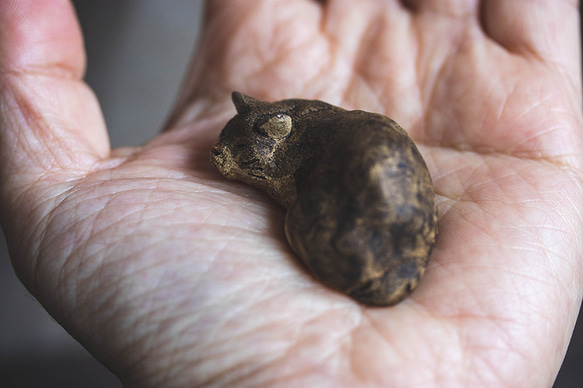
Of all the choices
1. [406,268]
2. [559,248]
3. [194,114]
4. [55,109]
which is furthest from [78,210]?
[559,248]

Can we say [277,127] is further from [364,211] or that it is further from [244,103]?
[364,211]

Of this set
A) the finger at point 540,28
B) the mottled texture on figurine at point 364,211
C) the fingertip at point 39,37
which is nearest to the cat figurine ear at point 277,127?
the mottled texture on figurine at point 364,211

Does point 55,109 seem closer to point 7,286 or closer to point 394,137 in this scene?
point 394,137

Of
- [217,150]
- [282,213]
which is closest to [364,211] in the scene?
[282,213]

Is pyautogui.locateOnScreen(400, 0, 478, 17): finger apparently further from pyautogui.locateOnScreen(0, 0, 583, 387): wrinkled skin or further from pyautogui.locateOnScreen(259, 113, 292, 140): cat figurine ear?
pyautogui.locateOnScreen(259, 113, 292, 140): cat figurine ear

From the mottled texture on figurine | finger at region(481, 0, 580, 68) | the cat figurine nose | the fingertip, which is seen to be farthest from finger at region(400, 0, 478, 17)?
the fingertip

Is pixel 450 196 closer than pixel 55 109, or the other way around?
pixel 450 196
